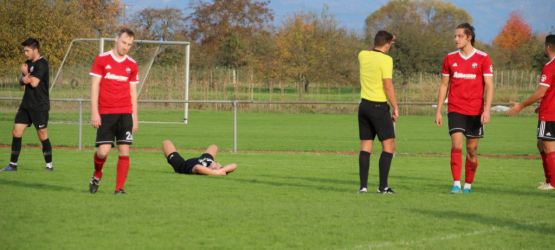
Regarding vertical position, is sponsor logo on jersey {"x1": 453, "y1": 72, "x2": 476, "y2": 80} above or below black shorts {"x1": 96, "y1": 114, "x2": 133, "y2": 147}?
above

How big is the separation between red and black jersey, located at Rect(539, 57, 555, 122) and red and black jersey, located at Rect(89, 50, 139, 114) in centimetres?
560

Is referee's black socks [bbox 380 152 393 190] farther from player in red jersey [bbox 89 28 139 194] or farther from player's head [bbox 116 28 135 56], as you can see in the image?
player's head [bbox 116 28 135 56]

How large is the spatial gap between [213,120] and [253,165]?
25.4 metres

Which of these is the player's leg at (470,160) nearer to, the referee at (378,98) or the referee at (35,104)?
the referee at (378,98)

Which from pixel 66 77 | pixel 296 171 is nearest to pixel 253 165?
pixel 296 171

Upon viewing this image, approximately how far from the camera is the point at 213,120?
43.1m

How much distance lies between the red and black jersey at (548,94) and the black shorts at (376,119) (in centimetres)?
230

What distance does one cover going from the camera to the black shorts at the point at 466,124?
12.2m

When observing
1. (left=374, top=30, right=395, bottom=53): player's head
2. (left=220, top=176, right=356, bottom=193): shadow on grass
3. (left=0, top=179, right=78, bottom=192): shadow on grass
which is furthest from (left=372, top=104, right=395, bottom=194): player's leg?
(left=0, top=179, right=78, bottom=192): shadow on grass

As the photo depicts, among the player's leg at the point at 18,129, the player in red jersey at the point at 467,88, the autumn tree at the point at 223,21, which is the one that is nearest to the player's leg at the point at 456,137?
the player in red jersey at the point at 467,88

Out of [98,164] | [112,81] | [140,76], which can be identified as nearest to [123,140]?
[98,164]

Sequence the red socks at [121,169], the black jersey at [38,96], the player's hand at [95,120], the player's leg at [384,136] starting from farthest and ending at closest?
1. the black jersey at [38,96]
2. the player's leg at [384,136]
3. the red socks at [121,169]
4. the player's hand at [95,120]

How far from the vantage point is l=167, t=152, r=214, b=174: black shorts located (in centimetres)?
1488

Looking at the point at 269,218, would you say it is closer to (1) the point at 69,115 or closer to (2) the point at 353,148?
(2) the point at 353,148
